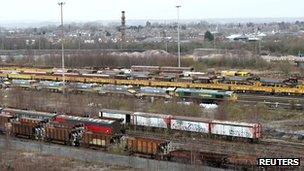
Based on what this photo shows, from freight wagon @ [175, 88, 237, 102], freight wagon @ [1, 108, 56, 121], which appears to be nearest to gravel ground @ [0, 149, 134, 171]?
freight wagon @ [1, 108, 56, 121]

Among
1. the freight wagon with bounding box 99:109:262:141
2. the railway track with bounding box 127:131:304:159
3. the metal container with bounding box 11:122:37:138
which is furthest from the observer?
the metal container with bounding box 11:122:37:138

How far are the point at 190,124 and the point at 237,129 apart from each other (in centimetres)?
320

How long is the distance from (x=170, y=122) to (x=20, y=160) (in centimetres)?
1029

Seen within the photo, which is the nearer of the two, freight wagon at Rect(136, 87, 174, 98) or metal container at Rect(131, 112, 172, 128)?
metal container at Rect(131, 112, 172, 128)

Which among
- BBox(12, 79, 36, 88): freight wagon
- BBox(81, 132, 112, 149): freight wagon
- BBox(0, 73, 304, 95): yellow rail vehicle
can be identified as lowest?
BBox(81, 132, 112, 149): freight wagon

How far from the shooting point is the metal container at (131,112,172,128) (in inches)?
1302

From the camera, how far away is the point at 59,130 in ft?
99.8

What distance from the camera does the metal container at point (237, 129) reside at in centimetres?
2959

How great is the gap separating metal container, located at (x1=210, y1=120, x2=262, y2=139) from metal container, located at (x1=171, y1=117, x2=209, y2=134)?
21.4 inches

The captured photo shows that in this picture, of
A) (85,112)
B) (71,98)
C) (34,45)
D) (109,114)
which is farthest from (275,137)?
(34,45)

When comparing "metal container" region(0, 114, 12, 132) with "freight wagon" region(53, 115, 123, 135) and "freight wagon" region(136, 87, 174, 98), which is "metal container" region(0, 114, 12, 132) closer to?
"freight wagon" region(53, 115, 123, 135)

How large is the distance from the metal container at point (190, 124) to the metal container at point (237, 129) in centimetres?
54

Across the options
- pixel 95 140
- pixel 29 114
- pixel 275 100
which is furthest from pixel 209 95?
pixel 95 140

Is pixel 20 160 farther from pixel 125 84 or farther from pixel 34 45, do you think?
pixel 34 45
